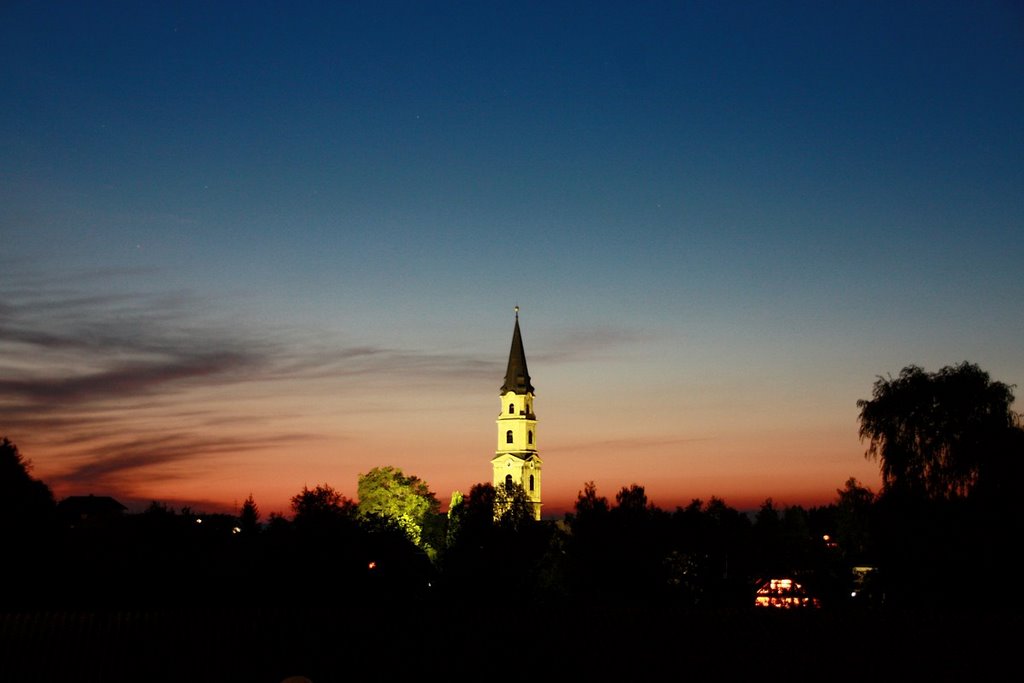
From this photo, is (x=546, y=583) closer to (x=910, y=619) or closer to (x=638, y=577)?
(x=638, y=577)

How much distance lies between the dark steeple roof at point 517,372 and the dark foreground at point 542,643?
101184 mm

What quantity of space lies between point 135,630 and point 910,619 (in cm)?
2226

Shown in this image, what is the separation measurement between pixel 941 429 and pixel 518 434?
8093 cm

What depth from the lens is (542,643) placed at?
27594 millimetres

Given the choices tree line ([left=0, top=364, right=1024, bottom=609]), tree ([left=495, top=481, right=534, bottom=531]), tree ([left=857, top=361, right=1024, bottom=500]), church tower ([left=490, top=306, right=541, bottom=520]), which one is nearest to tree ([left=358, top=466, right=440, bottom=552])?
tree ([left=495, top=481, right=534, bottom=531])

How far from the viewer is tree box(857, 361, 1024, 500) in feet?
162

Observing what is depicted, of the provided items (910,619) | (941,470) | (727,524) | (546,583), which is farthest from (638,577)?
(727,524)

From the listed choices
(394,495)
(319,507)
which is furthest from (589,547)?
(394,495)

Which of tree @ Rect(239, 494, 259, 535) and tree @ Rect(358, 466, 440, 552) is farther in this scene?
tree @ Rect(358, 466, 440, 552)

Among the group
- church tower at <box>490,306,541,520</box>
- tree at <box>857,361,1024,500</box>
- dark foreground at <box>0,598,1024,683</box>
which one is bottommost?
dark foreground at <box>0,598,1024,683</box>

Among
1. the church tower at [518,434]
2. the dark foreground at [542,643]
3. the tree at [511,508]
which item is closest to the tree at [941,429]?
the dark foreground at [542,643]

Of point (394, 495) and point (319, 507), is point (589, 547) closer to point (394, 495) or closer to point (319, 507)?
point (319, 507)

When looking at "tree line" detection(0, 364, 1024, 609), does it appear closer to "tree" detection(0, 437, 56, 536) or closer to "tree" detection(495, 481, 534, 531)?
"tree" detection(0, 437, 56, 536)

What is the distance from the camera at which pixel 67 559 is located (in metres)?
44.5
